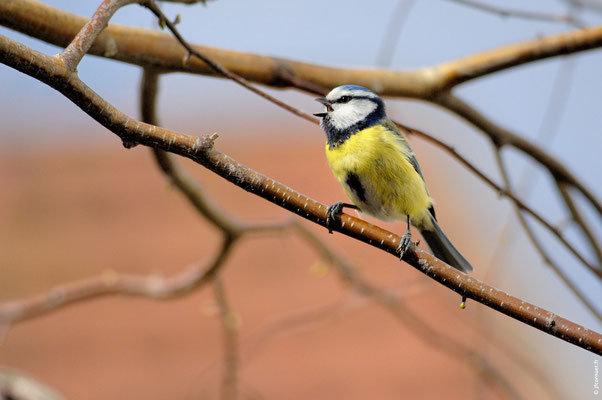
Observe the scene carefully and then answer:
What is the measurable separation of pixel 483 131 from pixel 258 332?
1.17 metres

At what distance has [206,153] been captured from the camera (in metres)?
1.09

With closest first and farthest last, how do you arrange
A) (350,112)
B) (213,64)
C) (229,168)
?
(229,168)
(213,64)
(350,112)

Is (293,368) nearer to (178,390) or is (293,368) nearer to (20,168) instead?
(178,390)

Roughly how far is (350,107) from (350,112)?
29mm

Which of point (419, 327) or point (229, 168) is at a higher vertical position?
point (419, 327)

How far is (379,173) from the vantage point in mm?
1641

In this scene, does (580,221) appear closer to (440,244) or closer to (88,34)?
(440,244)

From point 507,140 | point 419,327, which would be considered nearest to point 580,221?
point 507,140

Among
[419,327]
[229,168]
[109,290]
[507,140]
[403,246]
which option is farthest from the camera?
[419,327]

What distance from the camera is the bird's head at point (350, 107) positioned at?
1.75m

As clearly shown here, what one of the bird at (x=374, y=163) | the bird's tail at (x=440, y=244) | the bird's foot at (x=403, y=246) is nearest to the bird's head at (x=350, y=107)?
the bird at (x=374, y=163)

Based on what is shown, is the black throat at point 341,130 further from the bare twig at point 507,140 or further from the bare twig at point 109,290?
the bare twig at point 109,290

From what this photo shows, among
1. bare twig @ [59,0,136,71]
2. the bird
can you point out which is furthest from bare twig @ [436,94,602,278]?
bare twig @ [59,0,136,71]

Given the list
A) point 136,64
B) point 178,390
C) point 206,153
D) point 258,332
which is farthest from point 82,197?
point 206,153
